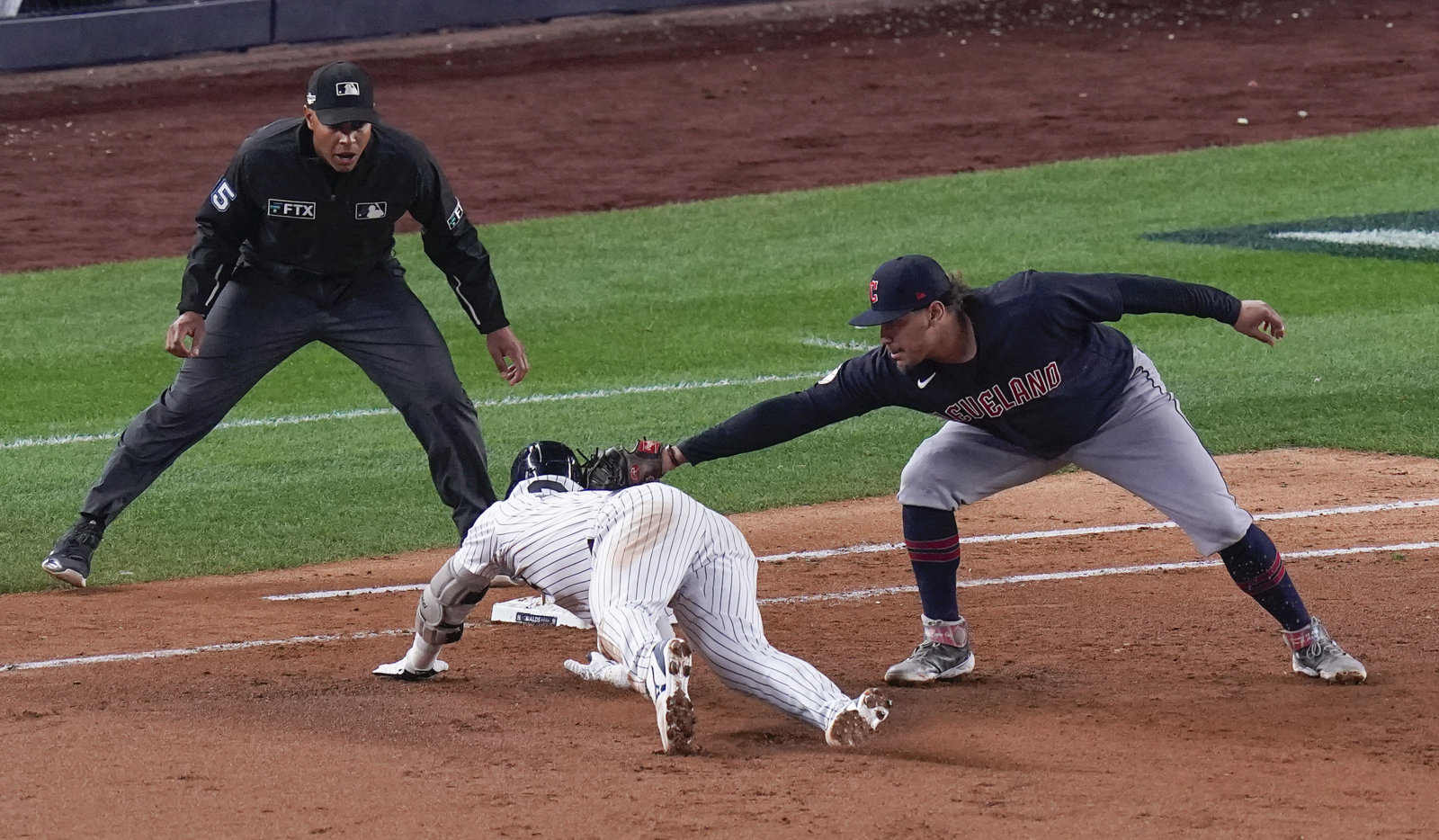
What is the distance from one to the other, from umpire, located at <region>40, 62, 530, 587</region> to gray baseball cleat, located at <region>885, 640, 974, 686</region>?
1863 mm

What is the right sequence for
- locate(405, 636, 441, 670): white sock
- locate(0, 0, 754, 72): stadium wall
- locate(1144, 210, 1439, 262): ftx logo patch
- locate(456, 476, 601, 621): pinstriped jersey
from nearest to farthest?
locate(456, 476, 601, 621): pinstriped jersey, locate(405, 636, 441, 670): white sock, locate(1144, 210, 1439, 262): ftx logo patch, locate(0, 0, 754, 72): stadium wall

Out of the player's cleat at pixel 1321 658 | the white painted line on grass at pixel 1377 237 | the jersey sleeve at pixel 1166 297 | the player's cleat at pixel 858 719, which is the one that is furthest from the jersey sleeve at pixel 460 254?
the white painted line on grass at pixel 1377 237

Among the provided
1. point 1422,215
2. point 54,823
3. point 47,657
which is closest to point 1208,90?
point 1422,215

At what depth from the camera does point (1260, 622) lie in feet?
20.6

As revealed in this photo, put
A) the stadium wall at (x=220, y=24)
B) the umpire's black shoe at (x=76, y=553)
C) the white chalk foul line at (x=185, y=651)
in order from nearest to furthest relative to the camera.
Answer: the white chalk foul line at (x=185, y=651)
the umpire's black shoe at (x=76, y=553)
the stadium wall at (x=220, y=24)

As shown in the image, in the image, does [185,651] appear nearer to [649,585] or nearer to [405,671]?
[405,671]

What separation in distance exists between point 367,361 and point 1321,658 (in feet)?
11.1

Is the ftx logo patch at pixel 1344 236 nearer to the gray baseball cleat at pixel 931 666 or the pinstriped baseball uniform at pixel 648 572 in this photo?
the gray baseball cleat at pixel 931 666

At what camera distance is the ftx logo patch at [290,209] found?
6.65 metres

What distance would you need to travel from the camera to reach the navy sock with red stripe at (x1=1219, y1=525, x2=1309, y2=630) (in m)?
5.43

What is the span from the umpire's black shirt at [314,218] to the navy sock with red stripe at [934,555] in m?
2.06

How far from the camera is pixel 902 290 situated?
510cm

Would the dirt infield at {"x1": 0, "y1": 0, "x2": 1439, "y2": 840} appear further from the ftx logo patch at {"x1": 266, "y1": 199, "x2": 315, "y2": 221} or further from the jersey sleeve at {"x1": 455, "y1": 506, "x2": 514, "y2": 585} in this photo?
the ftx logo patch at {"x1": 266, "y1": 199, "x2": 315, "y2": 221}

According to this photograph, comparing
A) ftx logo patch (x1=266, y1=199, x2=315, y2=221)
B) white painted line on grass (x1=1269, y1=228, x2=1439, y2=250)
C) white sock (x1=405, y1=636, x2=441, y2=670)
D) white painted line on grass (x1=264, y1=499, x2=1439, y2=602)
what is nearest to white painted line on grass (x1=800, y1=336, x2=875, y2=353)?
white painted line on grass (x1=264, y1=499, x2=1439, y2=602)
